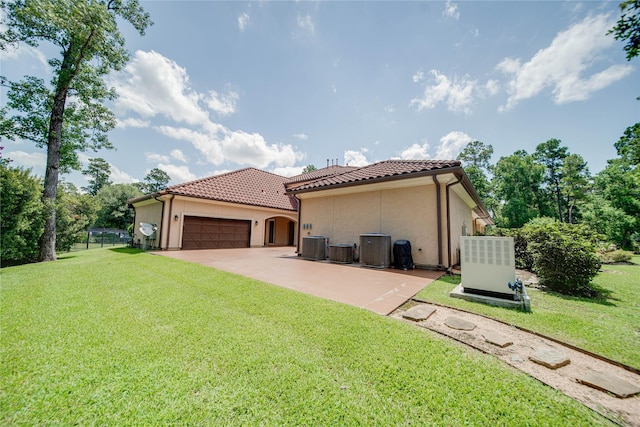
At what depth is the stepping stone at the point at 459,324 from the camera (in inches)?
117

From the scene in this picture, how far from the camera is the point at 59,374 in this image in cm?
206

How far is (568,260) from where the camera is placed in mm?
4754

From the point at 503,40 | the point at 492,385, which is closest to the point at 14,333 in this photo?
the point at 492,385

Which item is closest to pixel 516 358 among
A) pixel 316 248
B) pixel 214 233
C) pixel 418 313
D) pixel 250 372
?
pixel 418 313

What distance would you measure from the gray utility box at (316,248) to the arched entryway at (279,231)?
26.5 ft

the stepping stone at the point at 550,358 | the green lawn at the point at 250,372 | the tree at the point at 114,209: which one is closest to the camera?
the green lawn at the point at 250,372

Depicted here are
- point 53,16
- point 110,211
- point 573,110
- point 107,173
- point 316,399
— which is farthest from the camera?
point 107,173

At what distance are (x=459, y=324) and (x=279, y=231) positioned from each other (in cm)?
1610

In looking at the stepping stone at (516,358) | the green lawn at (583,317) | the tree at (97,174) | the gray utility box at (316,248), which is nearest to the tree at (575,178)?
the green lawn at (583,317)

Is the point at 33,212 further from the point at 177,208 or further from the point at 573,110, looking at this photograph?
the point at 573,110

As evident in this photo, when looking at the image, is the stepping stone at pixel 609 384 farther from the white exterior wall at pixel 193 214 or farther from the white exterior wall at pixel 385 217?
the white exterior wall at pixel 193 214

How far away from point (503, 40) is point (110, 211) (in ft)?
145

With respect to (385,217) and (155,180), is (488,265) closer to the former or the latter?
(385,217)

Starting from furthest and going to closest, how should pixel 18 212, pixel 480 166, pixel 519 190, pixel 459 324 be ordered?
1. pixel 480 166
2. pixel 519 190
3. pixel 18 212
4. pixel 459 324
